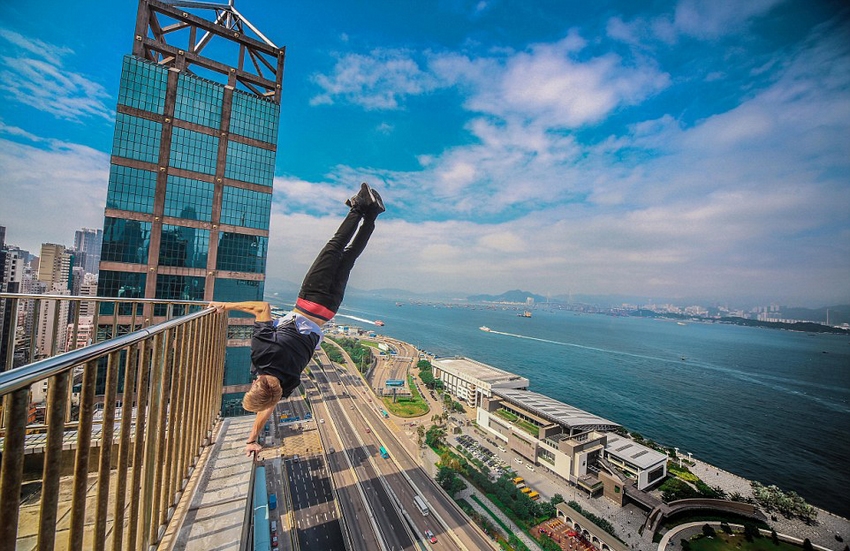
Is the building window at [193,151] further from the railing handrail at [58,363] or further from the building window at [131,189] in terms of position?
the railing handrail at [58,363]

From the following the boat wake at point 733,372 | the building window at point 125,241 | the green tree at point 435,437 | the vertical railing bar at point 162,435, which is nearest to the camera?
the vertical railing bar at point 162,435

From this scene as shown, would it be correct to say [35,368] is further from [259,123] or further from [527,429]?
[527,429]

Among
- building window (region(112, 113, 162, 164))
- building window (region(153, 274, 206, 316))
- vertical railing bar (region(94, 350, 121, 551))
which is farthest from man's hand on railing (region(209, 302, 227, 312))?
building window (region(112, 113, 162, 164))

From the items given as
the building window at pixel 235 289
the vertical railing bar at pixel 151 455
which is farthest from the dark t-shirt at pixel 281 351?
the building window at pixel 235 289

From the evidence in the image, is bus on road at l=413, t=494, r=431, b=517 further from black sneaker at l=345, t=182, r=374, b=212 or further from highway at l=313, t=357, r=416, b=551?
black sneaker at l=345, t=182, r=374, b=212

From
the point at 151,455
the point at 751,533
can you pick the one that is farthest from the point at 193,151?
the point at 751,533

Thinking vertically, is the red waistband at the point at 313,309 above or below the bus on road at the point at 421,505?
above
